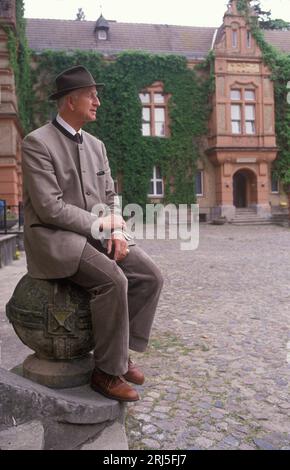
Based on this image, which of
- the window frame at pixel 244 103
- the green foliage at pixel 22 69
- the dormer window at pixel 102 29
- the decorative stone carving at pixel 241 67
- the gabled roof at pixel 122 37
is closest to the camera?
the green foliage at pixel 22 69

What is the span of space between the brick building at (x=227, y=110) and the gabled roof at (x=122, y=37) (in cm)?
6

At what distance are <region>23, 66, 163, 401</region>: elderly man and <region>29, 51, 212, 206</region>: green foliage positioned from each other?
2534cm

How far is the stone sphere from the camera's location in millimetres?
2537

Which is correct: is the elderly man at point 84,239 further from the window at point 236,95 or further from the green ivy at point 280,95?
the green ivy at point 280,95

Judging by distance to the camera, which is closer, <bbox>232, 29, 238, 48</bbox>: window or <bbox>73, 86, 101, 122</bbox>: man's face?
<bbox>73, 86, 101, 122</bbox>: man's face

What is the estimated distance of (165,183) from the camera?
29.0 m

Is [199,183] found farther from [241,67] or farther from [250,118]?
[241,67]

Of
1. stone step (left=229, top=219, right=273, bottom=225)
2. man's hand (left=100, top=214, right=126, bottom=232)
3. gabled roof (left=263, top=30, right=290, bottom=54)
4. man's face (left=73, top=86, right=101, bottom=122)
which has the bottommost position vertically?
stone step (left=229, top=219, right=273, bottom=225)

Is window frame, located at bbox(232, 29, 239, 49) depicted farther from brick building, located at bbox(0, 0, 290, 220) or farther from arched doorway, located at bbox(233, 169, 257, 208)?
arched doorway, located at bbox(233, 169, 257, 208)

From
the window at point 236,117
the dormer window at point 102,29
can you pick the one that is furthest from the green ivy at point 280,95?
the dormer window at point 102,29

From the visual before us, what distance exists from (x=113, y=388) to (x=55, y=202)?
42.3 inches

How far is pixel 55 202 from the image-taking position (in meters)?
2.50

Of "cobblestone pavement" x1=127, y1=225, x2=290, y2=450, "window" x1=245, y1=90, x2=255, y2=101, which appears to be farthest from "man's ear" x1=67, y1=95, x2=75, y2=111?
"window" x1=245, y1=90, x2=255, y2=101

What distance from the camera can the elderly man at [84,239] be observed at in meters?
2.49
